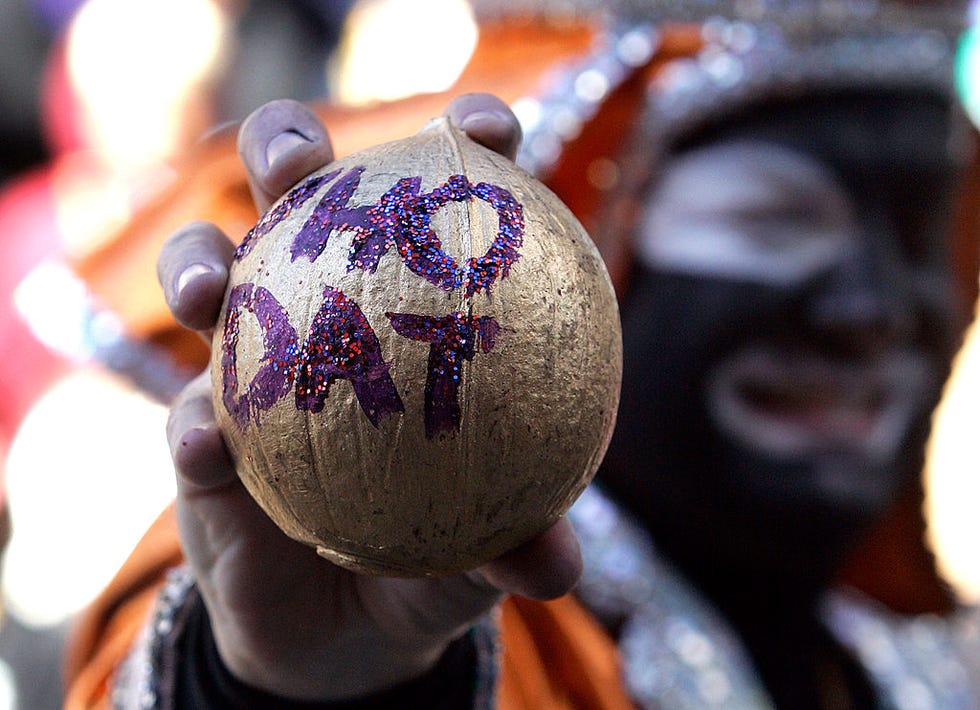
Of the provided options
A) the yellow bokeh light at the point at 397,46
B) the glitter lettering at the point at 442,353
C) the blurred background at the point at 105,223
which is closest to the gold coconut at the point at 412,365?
the glitter lettering at the point at 442,353

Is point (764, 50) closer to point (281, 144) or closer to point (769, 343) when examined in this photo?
point (769, 343)

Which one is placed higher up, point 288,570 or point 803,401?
point 288,570

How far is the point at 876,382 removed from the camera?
1.36m

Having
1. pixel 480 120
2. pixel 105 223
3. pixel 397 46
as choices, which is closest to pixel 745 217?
pixel 480 120

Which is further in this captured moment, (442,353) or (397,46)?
(397,46)

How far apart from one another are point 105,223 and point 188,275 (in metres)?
1.33

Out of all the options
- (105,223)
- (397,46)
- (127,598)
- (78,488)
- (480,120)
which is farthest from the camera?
(397,46)

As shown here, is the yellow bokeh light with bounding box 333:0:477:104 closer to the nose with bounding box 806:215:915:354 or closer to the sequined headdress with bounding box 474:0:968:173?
the sequined headdress with bounding box 474:0:968:173

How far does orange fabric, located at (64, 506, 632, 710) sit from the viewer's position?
3.07 feet

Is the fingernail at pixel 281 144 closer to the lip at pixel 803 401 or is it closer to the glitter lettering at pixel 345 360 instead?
the glitter lettering at pixel 345 360

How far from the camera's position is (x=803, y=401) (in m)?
1.33

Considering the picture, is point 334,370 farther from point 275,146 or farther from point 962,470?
point 962,470

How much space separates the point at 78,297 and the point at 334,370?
0.85 m

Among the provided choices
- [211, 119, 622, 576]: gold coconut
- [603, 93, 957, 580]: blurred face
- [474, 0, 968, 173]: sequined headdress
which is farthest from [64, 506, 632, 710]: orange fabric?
[474, 0, 968, 173]: sequined headdress
